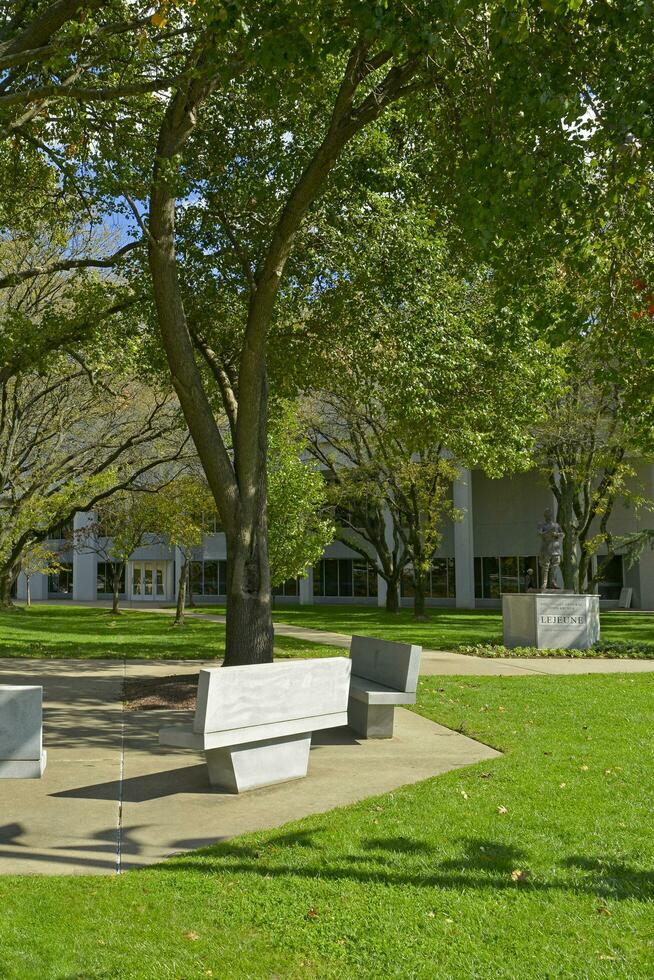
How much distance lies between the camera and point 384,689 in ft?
28.4

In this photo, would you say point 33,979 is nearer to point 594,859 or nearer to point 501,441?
point 594,859

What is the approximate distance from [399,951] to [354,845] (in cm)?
134

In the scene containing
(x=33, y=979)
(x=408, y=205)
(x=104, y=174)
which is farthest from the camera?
(x=408, y=205)

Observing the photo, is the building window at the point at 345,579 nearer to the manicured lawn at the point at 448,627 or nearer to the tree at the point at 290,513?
the manicured lawn at the point at 448,627

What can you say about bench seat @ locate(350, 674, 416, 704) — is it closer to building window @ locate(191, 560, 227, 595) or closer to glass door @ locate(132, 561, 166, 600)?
building window @ locate(191, 560, 227, 595)

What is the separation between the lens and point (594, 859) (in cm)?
500

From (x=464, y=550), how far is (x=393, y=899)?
3786cm

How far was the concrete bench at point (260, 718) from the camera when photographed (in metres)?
6.29

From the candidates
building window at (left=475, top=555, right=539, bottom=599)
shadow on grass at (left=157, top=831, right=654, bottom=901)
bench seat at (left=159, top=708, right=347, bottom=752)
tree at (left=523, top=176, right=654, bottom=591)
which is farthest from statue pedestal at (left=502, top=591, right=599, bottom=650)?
building window at (left=475, top=555, right=539, bottom=599)

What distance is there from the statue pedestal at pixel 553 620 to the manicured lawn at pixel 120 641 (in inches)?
165

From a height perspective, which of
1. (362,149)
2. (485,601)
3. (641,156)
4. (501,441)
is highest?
(362,149)

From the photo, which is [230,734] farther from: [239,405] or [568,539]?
[568,539]

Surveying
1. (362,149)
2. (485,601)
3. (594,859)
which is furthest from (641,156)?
(485,601)

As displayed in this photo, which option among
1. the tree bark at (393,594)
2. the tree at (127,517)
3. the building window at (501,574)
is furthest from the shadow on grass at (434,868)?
the building window at (501,574)
